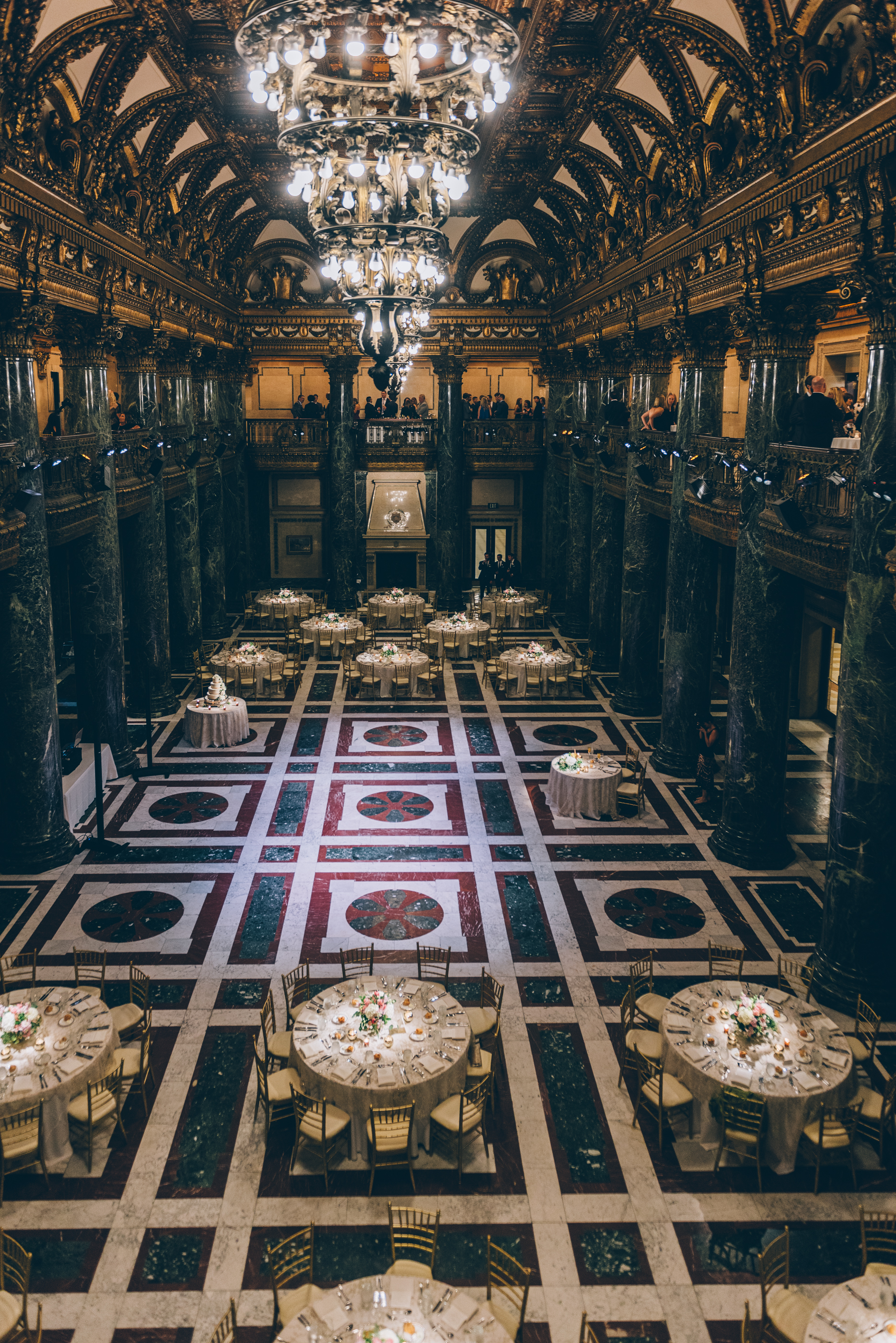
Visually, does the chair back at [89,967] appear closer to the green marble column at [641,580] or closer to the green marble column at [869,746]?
the green marble column at [869,746]

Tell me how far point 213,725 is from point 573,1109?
30.5 ft

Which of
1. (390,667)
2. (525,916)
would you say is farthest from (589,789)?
(390,667)

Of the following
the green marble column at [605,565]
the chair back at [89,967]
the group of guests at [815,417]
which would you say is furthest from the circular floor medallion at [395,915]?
the green marble column at [605,565]

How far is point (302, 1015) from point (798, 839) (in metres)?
7.16

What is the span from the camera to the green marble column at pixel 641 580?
51.5ft

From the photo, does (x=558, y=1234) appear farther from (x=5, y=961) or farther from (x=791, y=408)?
(x=791, y=408)

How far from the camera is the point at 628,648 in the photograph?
17109mm

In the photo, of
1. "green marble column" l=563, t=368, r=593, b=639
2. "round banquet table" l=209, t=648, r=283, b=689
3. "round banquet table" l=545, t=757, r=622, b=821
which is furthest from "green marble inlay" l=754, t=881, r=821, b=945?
"green marble column" l=563, t=368, r=593, b=639

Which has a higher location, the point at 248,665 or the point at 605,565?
the point at 605,565

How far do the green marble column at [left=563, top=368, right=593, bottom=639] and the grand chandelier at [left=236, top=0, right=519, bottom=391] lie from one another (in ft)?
46.6

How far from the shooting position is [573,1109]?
24.7 feet

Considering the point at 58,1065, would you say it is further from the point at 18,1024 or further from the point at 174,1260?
the point at 174,1260

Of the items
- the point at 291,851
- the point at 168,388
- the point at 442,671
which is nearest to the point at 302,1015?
the point at 291,851

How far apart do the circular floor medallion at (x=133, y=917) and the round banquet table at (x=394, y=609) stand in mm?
12510
